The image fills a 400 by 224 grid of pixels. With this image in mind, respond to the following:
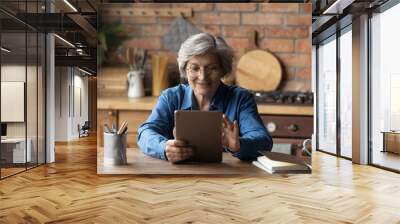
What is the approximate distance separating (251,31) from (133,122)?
3.14 ft

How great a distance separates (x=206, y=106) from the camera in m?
2.58

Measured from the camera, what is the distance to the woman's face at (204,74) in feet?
8.29

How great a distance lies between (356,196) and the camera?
3.67 meters

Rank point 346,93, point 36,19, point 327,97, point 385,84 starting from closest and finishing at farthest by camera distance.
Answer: point 36,19 → point 385,84 → point 346,93 → point 327,97

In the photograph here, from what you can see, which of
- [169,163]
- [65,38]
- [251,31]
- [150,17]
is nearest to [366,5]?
[251,31]

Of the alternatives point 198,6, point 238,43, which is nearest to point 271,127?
point 238,43

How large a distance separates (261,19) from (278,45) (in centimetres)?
20

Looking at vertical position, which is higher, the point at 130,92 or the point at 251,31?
the point at 251,31

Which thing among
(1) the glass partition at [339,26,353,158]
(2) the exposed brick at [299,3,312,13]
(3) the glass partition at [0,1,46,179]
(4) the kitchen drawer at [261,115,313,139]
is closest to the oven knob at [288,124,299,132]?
(4) the kitchen drawer at [261,115,313,139]

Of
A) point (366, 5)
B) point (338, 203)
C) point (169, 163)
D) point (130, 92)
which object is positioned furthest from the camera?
point (366, 5)

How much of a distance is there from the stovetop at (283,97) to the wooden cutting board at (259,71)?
0.03m

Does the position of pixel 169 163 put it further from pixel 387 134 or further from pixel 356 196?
pixel 387 134

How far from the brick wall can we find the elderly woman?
0.40 feet

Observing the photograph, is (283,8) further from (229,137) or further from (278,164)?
(278,164)
